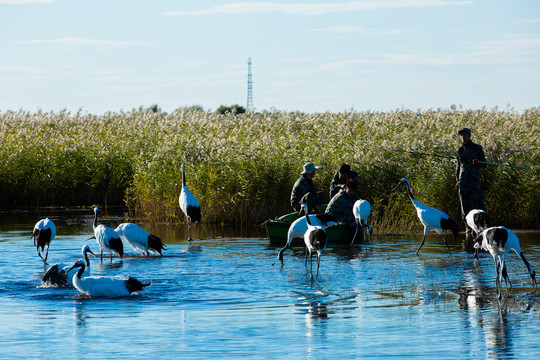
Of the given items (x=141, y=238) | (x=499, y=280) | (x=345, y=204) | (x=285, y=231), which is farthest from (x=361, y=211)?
(x=499, y=280)

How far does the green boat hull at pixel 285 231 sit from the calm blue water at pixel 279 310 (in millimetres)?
769

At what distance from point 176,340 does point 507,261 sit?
757 cm

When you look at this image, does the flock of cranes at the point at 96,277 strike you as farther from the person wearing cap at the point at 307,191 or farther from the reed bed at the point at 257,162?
the reed bed at the point at 257,162

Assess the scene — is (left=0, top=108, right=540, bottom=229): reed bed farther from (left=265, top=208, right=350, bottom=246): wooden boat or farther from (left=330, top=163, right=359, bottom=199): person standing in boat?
(left=265, top=208, right=350, bottom=246): wooden boat

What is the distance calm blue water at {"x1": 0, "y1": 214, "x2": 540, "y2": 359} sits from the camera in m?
8.40

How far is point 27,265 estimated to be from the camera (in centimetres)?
1495

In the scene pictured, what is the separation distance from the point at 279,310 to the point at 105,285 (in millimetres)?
2602

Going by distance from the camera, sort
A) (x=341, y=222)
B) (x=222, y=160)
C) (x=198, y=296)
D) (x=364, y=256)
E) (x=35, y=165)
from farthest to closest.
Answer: (x=35, y=165)
(x=222, y=160)
(x=341, y=222)
(x=364, y=256)
(x=198, y=296)

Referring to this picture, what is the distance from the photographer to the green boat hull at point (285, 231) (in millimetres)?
16906

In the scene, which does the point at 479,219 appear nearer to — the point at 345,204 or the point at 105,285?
the point at 345,204

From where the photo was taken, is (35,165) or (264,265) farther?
(35,165)

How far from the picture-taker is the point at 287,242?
14.6 m

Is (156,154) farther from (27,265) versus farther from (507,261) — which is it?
(507,261)

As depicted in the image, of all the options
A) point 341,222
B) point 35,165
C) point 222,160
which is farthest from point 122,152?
point 341,222
